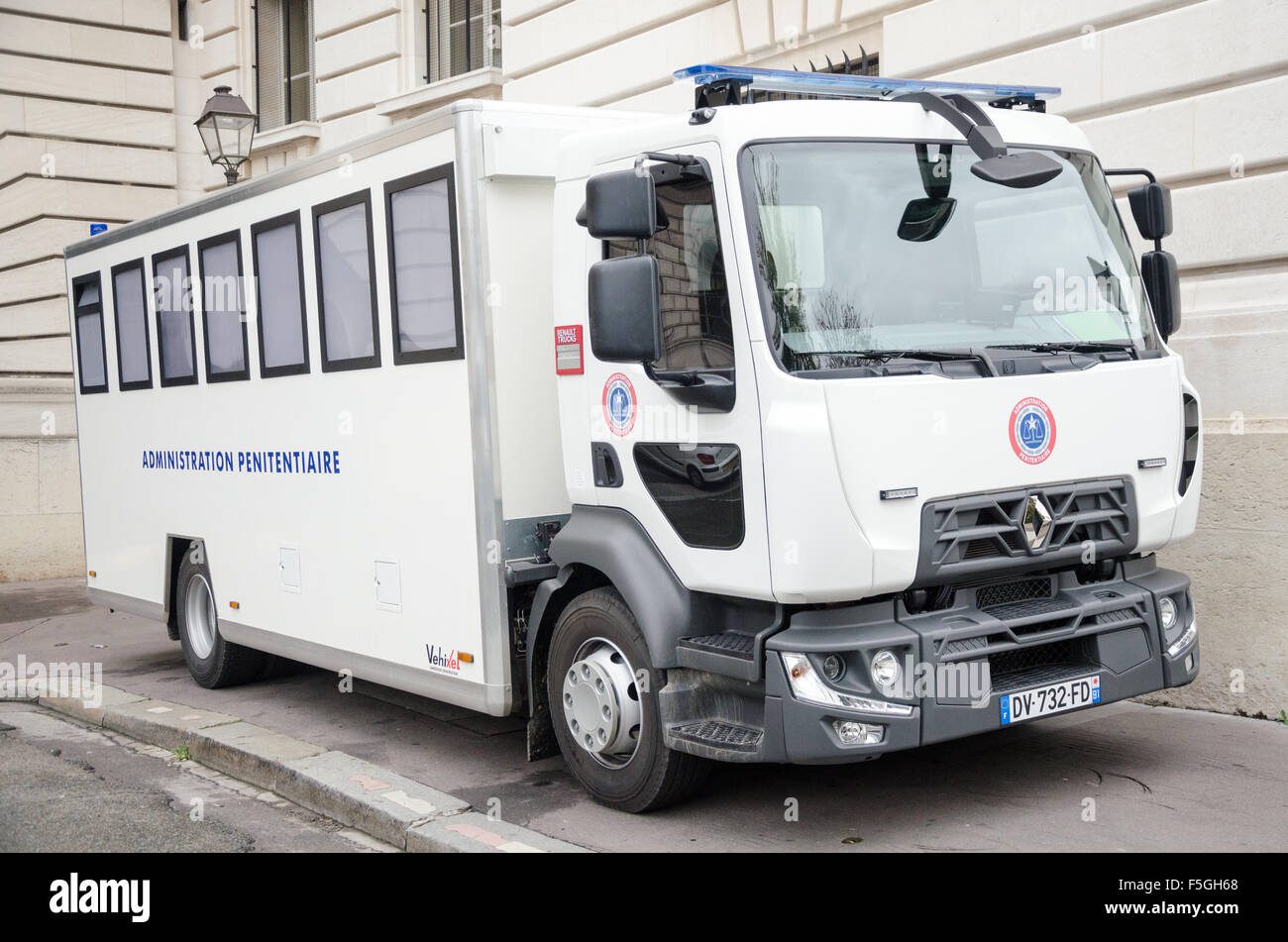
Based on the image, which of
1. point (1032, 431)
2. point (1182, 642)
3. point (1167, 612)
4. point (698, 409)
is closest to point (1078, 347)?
point (1032, 431)

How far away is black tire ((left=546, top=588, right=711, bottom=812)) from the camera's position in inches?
218

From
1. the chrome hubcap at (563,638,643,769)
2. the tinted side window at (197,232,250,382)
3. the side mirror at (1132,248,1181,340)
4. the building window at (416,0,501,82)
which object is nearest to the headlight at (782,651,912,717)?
the chrome hubcap at (563,638,643,769)

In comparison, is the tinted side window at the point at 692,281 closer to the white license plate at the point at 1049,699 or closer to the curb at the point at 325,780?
the white license plate at the point at 1049,699

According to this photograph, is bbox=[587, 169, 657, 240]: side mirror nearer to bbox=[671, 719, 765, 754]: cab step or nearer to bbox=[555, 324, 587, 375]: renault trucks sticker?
bbox=[555, 324, 587, 375]: renault trucks sticker

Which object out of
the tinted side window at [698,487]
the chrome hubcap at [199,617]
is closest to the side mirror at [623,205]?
the tinted side window at [698,487]

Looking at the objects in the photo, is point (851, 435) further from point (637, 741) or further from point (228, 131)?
point (228, 131)

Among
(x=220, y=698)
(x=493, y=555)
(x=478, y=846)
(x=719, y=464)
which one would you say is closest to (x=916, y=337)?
(x=719, y=464)

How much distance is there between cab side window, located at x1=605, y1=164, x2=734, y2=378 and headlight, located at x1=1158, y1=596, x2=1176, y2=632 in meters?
2.09

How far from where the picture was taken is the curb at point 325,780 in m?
5.53

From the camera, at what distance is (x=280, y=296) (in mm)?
7707

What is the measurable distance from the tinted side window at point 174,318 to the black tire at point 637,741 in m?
4.01

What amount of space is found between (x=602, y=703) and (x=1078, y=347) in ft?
7.82
